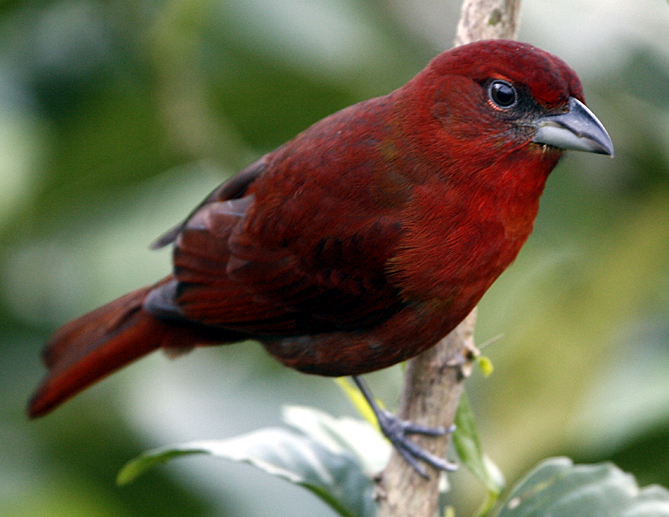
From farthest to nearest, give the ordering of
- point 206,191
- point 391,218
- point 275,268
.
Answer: point 206,191
point 275,268
point 391,218

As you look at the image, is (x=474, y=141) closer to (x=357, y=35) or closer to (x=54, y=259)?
(x=357, y=35)

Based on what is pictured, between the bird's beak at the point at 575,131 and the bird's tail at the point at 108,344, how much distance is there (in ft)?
3.90

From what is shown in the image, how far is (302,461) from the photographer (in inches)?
84.0

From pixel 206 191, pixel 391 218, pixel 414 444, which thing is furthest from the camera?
pixel 206 191

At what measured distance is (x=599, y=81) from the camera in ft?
11.0

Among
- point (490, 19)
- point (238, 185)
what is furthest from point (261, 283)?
point (490, 19)

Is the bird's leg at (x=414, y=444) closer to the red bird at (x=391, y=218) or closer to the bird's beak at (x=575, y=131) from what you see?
the red bird at (x=391, y=218)

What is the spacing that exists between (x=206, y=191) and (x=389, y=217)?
169cm

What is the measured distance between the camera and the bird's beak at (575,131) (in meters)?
2.01

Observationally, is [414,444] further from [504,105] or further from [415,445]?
[504,105]

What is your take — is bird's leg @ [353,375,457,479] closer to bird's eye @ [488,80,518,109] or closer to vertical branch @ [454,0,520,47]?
bird's eye @ [488,80,518,109]

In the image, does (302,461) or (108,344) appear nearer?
(302,461)

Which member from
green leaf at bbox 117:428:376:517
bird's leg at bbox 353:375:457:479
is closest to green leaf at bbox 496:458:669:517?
bird's leg at bbox 353:375:457:479

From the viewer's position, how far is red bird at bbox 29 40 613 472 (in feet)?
A: 6.84
